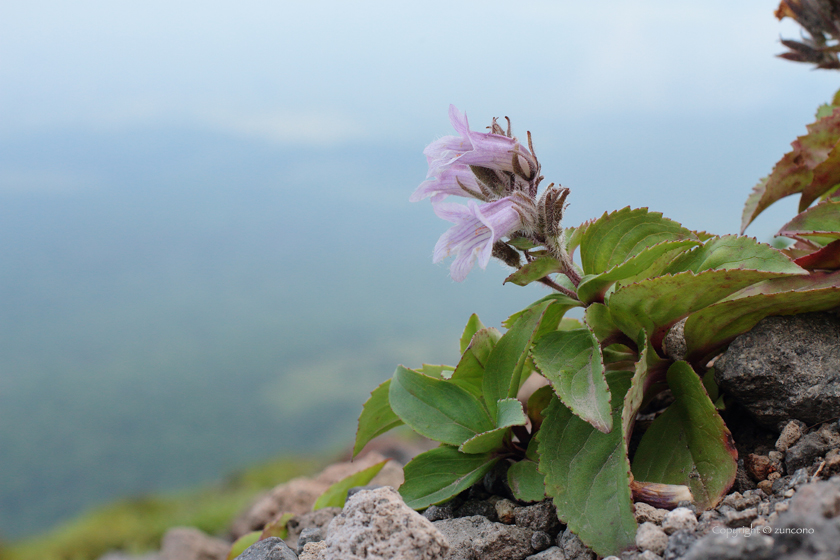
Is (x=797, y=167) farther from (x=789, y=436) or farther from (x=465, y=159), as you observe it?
(x=465, y=159)

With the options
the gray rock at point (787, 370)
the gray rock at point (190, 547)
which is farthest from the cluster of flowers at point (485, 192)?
the gray rock at point (190, 547)

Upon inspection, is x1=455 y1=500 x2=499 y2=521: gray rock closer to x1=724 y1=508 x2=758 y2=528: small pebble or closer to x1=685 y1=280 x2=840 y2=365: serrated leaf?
x1=724 y1=508 x2=758 y2=528: small pebble

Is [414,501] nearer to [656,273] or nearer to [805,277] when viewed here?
[656,273]

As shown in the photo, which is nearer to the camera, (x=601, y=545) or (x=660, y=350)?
(x=601, y=545)

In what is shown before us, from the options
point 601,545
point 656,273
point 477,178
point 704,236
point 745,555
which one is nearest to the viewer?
point 745,555

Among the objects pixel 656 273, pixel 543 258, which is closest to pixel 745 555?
pixel 543 258

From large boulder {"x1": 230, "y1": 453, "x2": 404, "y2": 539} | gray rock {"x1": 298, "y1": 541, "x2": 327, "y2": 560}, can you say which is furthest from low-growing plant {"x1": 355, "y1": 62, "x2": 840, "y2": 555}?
large boulder {"x1": 230, "y1": 453, "x2": 404, "y2": 539}

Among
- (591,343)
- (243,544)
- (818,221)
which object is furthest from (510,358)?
(243,544)
